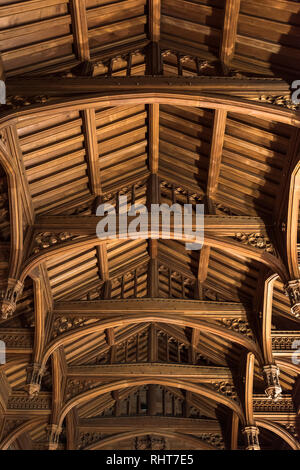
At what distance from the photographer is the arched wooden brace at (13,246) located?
8754 mm

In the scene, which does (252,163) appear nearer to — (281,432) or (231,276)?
(231,276)

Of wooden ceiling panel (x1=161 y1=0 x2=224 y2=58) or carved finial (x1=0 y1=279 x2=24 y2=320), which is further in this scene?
carved finial (x1=0 y1=279 x2=24 y2=320)

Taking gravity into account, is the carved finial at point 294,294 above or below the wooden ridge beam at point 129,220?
below

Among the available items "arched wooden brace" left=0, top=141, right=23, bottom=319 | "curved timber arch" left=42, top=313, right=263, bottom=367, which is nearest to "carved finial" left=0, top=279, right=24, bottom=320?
"arched wooden brace" left=0, top=141, right=23, bottom=319

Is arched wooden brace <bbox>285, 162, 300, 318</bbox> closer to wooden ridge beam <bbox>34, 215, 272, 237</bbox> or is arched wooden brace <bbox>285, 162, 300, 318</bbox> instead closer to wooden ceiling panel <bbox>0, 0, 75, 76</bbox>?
wooden ridge beam <bbox>34, 215, 272, 237</bbox>

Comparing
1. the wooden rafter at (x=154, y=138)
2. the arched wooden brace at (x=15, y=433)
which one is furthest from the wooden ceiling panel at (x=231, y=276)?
the arched wooden brace at (x=15, y=433)

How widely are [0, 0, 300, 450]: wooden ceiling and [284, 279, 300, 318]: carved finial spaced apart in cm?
4

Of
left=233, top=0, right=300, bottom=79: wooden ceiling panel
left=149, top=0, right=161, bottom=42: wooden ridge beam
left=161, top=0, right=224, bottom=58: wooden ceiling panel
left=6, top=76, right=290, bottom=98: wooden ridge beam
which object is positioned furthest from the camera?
left=149, top=0, right=161, bottom=42: wooden ridge beam

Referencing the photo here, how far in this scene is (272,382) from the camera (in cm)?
1078

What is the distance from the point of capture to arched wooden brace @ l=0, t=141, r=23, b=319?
8.75 m

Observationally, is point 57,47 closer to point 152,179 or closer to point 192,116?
point 192,116

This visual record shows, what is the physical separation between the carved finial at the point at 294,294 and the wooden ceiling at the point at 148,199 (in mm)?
42

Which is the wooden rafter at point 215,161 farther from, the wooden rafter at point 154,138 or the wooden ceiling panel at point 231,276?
the wooden rafter at point 154,138

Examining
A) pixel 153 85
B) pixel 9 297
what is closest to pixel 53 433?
pixel 9 297
